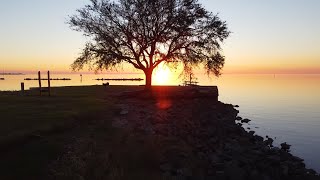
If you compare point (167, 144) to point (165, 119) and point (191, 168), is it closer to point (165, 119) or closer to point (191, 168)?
point (191, 168)

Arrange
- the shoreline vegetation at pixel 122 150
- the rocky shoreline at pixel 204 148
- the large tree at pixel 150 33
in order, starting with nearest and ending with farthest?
1. the shoreline vegetation at pixel 122 150
2. the rocky shoreline at pixel 204 148
3. the large tree at pixel 150 33

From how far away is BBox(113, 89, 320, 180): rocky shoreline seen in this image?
17.3 m

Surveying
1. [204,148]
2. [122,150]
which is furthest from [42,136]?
[204,148]

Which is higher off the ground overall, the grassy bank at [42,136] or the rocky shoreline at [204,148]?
the grassy bank at [42,136]

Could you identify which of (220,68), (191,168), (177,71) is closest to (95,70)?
(177,71)

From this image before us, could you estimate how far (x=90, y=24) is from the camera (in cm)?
4672

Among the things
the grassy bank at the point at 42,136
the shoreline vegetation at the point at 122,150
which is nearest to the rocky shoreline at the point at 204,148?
the shoreline vegetation at the point at 122,150

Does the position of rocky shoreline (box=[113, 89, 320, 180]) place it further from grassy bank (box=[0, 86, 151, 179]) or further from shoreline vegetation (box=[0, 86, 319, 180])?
grassy bank (box=[0, 86, 151, 179])

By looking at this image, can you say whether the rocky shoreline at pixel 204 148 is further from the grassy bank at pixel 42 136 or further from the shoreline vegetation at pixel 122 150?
the grassy bank at pixel 42 136

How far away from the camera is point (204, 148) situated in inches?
879

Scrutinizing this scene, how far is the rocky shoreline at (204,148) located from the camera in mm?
17328

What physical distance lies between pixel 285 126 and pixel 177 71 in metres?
16.1

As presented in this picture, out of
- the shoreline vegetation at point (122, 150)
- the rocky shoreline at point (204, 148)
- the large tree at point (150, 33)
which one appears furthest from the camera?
the large tree at point (150, 33)

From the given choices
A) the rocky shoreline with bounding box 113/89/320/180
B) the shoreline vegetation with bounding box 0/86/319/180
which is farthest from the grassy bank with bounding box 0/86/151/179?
the rocky shoreline with bounding box 113/89/320/180
